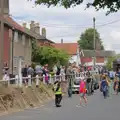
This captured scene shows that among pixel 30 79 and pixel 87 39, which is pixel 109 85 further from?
pixel 87 39

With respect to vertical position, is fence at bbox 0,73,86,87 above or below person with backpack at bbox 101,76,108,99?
above

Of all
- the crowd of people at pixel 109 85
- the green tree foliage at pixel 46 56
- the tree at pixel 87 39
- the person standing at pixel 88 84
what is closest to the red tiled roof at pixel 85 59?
the tree at pixel 87 39

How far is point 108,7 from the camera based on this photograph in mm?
8328

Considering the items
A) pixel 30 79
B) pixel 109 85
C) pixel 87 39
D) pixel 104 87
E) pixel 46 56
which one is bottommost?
pixel 104 87

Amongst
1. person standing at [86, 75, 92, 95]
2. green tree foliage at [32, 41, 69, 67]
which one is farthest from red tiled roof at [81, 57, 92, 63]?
person standing at [86, 75, 92, 95]

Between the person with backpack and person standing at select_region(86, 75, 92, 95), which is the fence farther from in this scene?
the person with backpack

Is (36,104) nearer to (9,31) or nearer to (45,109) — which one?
(45,109)

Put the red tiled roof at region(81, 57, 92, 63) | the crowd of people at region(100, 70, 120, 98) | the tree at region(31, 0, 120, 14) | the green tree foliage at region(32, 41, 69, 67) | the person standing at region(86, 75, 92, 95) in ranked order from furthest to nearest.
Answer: the red tiled roof at region(81, 57, 92, 63), the green tree foliage at region(32, 41, 69, 67), the person standing at region(86, 75, 92, 95), the crowd of people at region(100, 70, 120, 98), the tree at region(31, 0, 120, 14)

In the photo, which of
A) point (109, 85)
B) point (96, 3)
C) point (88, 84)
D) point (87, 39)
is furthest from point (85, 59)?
point (96, 3)

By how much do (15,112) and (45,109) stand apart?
2.14m

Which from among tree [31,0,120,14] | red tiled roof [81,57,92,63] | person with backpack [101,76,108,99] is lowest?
person with backpack [101,76,108,99]

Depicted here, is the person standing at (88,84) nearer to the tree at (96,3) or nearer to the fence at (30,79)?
the fence at (30,79)

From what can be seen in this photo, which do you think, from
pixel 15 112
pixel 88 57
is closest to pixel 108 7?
pixel 15 112

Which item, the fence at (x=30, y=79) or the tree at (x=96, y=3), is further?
the fence at (x=30, y=79)
